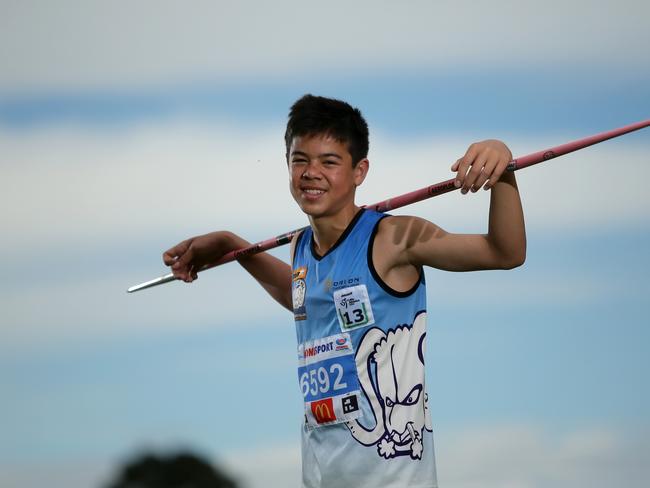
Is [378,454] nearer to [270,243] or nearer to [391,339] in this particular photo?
[391,339]

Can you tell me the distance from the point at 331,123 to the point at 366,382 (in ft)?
4.48

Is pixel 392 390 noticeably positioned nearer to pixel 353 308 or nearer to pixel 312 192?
pixel 353 308

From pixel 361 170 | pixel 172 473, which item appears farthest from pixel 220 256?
pixel 172 473

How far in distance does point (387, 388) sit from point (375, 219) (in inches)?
35.1

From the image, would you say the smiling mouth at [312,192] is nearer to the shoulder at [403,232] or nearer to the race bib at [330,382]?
the shoulder at [403,232]

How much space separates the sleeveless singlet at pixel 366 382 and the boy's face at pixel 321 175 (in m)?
0.22

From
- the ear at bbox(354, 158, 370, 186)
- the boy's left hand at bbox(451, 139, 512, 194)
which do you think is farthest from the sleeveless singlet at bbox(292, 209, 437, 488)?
the boy's left hand at bbox(451, 139, 512, 194)

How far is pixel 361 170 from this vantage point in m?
5.46

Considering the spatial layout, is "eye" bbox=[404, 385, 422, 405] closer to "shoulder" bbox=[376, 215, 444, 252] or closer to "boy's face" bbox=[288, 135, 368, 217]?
"shoulder" bbox=[376, 215, 444, 252]

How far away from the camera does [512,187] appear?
14.9ft

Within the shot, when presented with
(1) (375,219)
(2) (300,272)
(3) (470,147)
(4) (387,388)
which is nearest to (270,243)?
Answer: (2) (300,272)

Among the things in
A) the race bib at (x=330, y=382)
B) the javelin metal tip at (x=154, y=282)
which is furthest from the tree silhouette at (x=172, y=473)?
the race bib at (x=330, y=382)

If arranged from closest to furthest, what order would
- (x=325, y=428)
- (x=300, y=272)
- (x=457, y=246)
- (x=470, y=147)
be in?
(x=470, y=147) < (x=457, y=246) < (x=325, y=428) < (x=300, y=272)

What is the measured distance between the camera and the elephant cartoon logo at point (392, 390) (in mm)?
5008
